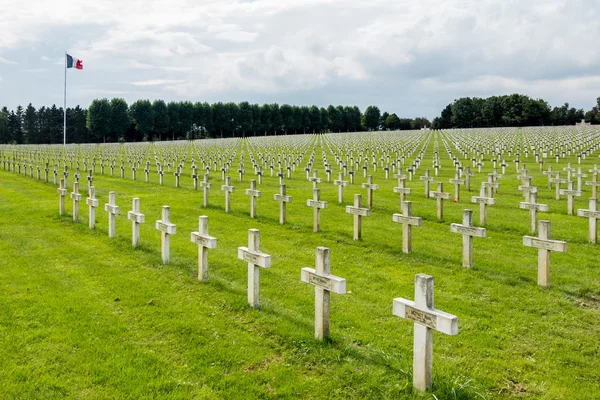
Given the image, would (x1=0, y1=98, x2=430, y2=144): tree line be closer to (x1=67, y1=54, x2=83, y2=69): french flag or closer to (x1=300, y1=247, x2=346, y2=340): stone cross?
(x1=67, y1=54, x2=83, y2=69): french flag

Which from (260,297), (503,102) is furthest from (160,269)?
(503,102)

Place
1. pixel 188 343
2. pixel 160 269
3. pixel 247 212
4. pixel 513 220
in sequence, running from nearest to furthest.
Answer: pixel 188 343
pixel 160 269
pixel 513 220
pixel 247 212

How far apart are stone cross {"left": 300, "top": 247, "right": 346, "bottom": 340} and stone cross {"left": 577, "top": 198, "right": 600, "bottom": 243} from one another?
6394mm

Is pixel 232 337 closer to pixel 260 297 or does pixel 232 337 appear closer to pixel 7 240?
pixel 260 297

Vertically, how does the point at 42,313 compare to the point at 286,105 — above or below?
below

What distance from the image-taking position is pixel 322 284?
17.2ft

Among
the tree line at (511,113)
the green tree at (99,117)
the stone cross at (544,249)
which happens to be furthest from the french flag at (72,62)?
the tree line at (511,113)

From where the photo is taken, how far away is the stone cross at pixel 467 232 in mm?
7891

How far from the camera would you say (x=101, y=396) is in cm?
438

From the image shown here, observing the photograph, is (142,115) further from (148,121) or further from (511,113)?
(511,113)

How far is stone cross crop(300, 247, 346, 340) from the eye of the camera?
521 cm

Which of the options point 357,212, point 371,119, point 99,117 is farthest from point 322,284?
point 371,119

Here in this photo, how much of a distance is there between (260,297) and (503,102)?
348ft

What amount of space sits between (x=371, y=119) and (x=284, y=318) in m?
122
